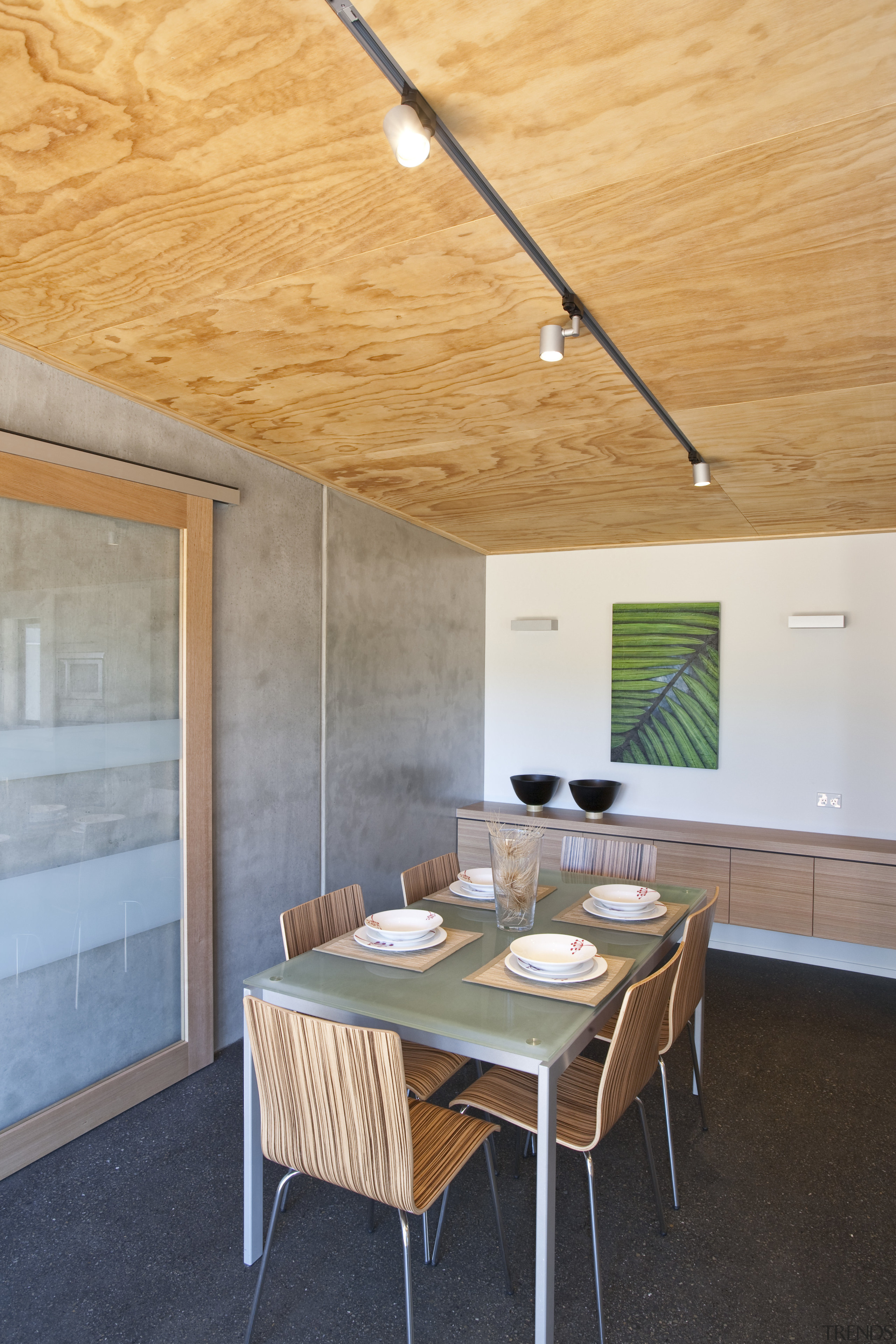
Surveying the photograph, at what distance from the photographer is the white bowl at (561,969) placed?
2.15m

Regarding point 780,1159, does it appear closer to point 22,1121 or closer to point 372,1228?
point 372,1228

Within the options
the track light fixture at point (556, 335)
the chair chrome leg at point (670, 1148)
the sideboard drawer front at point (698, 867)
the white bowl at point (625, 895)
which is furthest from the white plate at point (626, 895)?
the track light fixture at point (556, 335)

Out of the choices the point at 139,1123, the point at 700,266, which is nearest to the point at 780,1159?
the point at 139,1123

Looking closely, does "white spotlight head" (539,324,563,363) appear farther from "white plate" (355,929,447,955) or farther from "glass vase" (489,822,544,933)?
"white plate" (355,929,447,955)

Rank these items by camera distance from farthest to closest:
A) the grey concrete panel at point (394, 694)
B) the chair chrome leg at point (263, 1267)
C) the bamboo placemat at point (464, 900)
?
1. the grey concrete panel at point (394, 694)
2. the bamboo placemat at point (464, 900)
3. the chair chrome leg at point (263, 1267)

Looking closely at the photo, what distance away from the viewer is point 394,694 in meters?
4.47

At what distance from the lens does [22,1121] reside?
2537mm

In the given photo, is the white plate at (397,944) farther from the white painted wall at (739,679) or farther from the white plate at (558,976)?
the white painted wall at (739,679)

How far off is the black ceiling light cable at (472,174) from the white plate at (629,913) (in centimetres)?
175

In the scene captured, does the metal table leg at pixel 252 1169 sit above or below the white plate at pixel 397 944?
below

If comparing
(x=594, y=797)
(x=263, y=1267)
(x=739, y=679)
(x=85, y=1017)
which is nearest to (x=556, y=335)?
(x=263, y=1267)

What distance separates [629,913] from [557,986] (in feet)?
2.38

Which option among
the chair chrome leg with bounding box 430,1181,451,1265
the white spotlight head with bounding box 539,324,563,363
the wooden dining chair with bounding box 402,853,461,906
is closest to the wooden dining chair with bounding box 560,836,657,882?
the wooden dining chair with bounding box 402,853,461,906

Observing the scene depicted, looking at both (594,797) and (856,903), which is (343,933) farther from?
(856,903)
